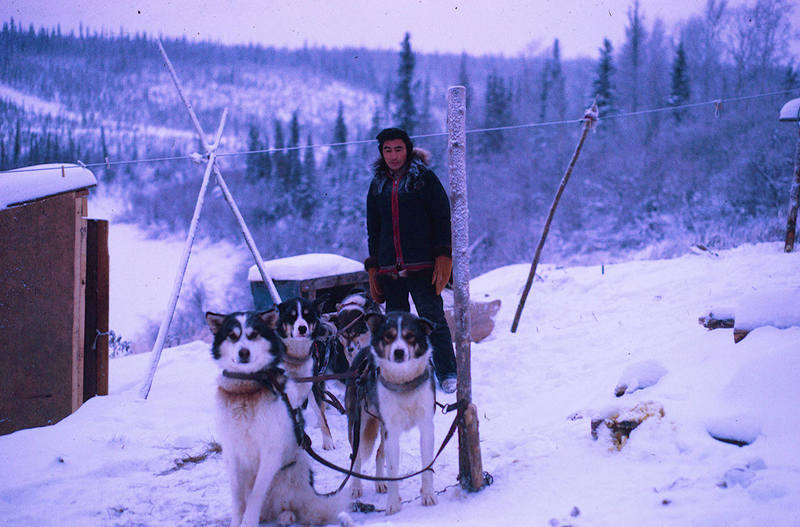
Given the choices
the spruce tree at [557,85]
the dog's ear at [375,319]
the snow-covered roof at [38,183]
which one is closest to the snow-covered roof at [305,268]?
the snow-covered roof at [38,183]

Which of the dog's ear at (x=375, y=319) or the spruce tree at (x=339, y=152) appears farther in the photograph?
the spruce tree at (x=339, y=152)

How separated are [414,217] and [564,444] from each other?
6.70ft

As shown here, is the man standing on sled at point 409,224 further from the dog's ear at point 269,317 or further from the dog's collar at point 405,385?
the dog's ear at point 269,317

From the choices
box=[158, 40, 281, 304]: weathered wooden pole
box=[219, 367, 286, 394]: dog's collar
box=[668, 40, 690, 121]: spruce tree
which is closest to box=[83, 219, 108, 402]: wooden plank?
box=[158, 40, 281, 304]: weathered wooden pole

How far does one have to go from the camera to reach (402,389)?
2.98m

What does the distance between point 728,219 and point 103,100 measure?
24.4 m

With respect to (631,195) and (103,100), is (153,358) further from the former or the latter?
(631,195)

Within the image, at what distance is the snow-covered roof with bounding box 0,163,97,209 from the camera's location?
16.3 feet

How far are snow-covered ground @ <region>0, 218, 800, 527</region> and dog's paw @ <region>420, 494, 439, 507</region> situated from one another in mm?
72

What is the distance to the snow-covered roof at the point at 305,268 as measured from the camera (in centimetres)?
655

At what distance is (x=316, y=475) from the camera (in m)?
3.83

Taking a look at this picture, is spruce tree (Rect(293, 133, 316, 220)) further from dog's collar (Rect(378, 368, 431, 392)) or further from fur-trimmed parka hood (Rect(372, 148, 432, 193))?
dog's collar (Rect(378, 368, 431, 392))

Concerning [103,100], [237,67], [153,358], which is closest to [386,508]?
[153,358]

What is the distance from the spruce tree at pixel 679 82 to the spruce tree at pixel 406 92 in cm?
1647
